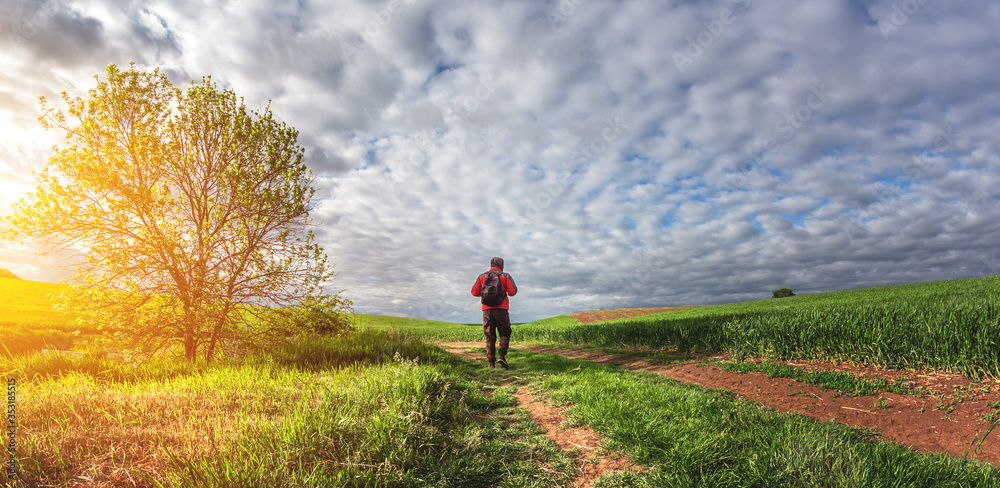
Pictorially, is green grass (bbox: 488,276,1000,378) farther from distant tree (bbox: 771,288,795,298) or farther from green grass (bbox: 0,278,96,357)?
distant tree (bbox: 771,288,795,298)

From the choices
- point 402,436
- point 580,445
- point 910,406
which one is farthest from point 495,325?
point 910,406

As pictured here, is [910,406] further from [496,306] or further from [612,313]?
[612,313]

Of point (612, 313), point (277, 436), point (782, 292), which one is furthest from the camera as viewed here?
point (782, 292)

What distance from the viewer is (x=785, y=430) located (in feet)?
13.5

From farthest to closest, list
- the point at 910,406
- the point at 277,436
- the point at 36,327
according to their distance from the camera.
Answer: the point at 36,327, the point at 910,406, the point at 277,436

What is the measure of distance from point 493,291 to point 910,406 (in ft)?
28.6

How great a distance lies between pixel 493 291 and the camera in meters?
10.3

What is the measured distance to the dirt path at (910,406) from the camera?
5660 millimetres

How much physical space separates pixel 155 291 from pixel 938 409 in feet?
54.2

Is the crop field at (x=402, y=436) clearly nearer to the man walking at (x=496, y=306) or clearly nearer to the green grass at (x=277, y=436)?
the green grass at (x=277, y=436)

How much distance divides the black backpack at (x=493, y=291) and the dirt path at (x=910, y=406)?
5811mm

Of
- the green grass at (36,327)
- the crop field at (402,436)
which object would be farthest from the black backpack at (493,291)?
the green grass at (36,327)

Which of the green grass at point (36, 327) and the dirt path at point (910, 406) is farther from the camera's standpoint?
the green grass at point (36, 327)

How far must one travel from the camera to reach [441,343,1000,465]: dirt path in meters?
5.66
